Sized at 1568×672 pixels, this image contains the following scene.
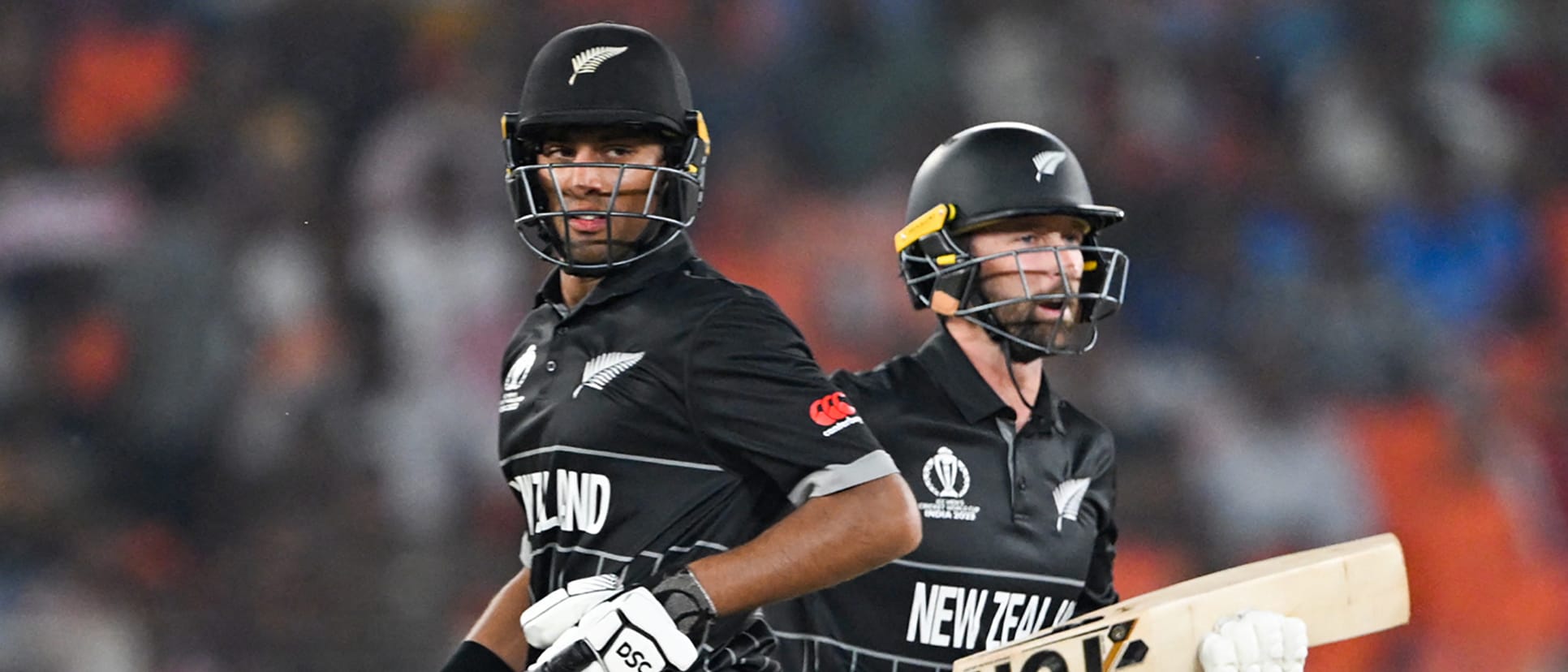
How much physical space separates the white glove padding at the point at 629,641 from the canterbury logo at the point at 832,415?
1.02 ft

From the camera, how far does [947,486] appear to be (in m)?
3.04

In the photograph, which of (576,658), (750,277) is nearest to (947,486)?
(576,658)

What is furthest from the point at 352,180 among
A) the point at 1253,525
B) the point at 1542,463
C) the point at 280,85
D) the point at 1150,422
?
the point at 1542,463

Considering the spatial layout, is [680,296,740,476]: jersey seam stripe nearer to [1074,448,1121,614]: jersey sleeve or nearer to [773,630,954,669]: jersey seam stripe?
[773,630,954,669]: jersey seam stripe

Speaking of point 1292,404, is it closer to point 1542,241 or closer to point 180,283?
point 1542,241

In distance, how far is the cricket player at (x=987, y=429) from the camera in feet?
9.71

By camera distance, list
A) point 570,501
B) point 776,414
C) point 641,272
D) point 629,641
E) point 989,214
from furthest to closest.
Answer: point 989,214 < point 641,272 < point 570,501 < point 776,414 < point 629,641

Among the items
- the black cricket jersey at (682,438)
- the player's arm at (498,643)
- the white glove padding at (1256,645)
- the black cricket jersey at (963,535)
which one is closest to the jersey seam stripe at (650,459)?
the black cricket jersey at (682,438)

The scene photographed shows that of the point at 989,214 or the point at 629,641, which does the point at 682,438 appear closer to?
the point at 629,641

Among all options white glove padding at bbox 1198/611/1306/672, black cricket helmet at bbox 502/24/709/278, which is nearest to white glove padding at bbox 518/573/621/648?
black cricket helmet at bbox 502/24/709/278

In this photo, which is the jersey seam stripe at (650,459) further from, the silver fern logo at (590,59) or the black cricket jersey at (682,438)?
the silver fern logo at (590,59)

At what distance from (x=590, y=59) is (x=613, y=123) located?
0.40 ft

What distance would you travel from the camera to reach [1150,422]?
586cm

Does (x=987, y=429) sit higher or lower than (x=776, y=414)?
higher
